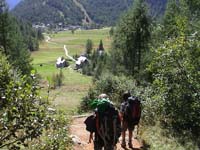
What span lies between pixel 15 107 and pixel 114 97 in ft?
57.0

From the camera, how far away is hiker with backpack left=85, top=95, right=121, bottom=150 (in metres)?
9.57

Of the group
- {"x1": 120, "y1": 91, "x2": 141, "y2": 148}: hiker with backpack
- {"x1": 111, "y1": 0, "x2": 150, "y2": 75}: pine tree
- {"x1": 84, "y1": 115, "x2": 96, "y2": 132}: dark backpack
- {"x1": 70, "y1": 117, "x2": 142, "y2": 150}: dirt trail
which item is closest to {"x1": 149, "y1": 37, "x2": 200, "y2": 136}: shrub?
{"x1": 70, "y1": 117, "x2": 142, "y2": 150}: dirt trail

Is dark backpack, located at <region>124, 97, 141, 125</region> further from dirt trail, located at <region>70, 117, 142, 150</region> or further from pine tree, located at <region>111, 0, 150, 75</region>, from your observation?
pine tree, located at <region>111, 0, 150, 75</region>

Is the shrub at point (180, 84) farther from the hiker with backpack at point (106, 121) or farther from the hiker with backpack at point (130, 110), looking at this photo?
the hiker with backpack at point (106, 121)

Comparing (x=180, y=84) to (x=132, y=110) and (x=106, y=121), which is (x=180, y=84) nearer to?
(x=132, y=110)

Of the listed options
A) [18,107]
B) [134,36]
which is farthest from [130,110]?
[134,36]

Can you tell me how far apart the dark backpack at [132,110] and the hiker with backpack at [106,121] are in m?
2.22

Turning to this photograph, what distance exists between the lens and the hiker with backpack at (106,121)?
31.4 ft

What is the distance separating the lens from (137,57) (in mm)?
42906

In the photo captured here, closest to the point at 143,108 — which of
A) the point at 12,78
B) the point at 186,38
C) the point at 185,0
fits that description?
the point at 186,38

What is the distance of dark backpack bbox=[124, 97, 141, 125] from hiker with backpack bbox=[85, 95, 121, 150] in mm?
2225

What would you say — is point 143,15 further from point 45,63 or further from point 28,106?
point 45,63

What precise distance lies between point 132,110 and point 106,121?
264 cm

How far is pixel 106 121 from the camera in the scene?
9.63 m
